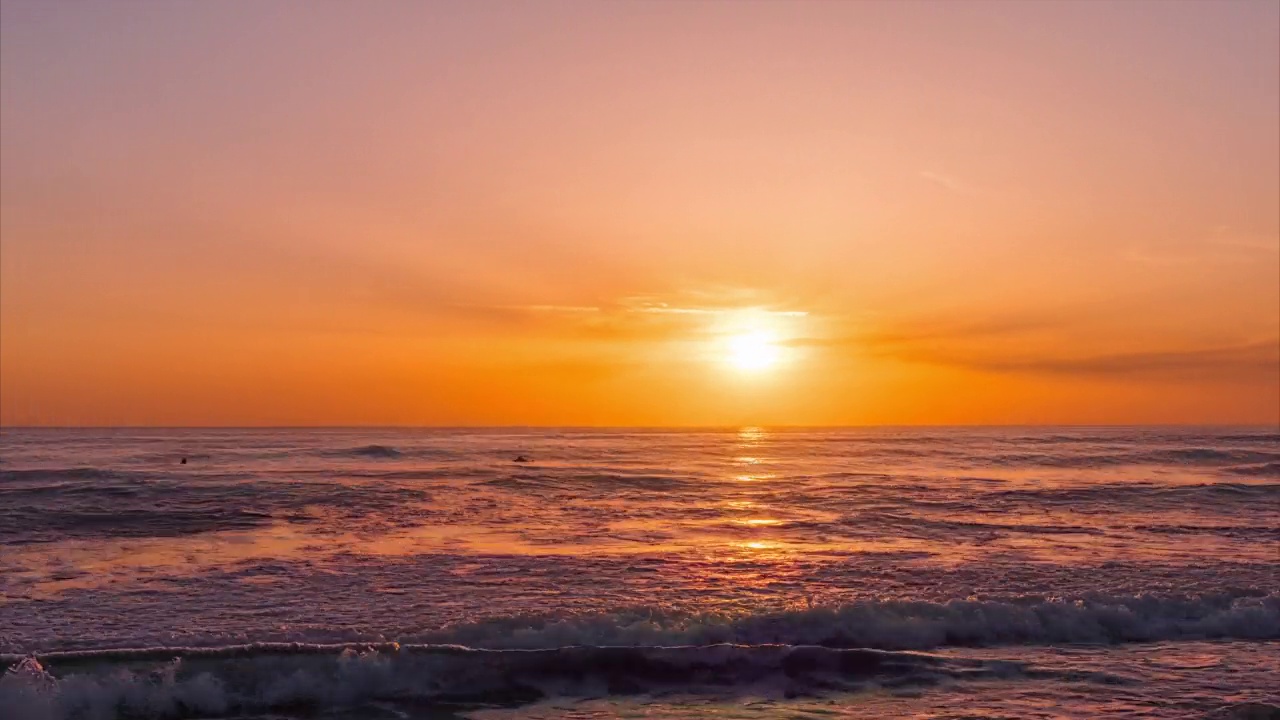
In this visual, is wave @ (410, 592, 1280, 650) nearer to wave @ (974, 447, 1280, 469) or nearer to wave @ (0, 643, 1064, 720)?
wave @ (0, 643, 1064, 720)

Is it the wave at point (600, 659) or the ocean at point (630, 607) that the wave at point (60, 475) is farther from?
the wave at point (600, 659)


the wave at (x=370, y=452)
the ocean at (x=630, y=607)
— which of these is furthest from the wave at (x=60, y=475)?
the wave at (x=370, y=452)

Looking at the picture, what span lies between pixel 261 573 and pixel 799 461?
46836 millimetres

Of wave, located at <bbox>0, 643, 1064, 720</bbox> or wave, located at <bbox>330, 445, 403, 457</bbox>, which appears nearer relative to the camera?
wave, located at <bbox>0, 643, 1064, 720</bbox>

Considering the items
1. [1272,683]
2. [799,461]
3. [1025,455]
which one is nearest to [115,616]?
[1272,683]

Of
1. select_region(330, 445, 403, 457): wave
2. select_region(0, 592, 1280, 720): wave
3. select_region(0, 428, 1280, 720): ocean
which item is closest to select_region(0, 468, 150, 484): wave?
select_region(0, 428, 1280, 720): ocean

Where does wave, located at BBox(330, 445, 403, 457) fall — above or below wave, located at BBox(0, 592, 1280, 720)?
below

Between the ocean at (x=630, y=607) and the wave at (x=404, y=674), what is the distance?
0.04m

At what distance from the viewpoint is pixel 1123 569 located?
20.0 metres

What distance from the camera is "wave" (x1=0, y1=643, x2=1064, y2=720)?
38.2 ft

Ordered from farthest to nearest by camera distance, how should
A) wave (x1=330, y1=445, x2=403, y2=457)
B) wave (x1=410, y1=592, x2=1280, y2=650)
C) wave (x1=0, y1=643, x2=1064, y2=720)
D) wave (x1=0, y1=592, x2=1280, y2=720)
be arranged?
wave (x1=330, y1=445, x2=403, y2=457), wave (x1=410, y1=592, x2=1280, y2=650), wave (x1=0, y1=592, x2=1280, y2=720), wave (x1=0, y1=643, x2=1064, y2=720)

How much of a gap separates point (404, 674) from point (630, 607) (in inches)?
174

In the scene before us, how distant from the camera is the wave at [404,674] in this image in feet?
38.2

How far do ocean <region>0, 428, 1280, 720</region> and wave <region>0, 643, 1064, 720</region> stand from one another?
0.04 meters
